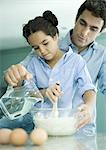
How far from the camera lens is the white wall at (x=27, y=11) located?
6.12ft

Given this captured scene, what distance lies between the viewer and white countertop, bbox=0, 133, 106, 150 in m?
0.77

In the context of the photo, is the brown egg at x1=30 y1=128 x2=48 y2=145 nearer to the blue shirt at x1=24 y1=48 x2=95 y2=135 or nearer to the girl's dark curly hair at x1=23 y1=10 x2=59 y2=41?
the blue shirt at x1=24 y1=48 x2=95 y2=135

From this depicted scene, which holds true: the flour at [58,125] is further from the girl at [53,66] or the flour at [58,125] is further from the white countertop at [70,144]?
the girl at [53,66]

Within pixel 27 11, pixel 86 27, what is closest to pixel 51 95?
pixel 86 27

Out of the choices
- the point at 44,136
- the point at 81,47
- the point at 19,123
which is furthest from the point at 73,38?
the point at 44,136

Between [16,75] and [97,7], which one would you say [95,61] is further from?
[16,75]

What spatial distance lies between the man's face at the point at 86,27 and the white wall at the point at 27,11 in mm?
578

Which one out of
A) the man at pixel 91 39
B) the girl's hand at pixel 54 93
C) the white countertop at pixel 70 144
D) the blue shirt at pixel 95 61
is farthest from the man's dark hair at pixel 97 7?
the white countertop at pixel 70 144

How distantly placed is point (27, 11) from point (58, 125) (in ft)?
3.87

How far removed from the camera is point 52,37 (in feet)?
3.90

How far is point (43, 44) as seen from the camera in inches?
45.4

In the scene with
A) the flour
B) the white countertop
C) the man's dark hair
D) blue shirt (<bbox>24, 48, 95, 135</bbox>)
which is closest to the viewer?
the white countertop

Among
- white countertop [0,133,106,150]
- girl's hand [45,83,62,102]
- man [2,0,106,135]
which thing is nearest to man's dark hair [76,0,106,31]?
man [2,0,106,135]

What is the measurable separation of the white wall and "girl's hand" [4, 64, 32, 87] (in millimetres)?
925
